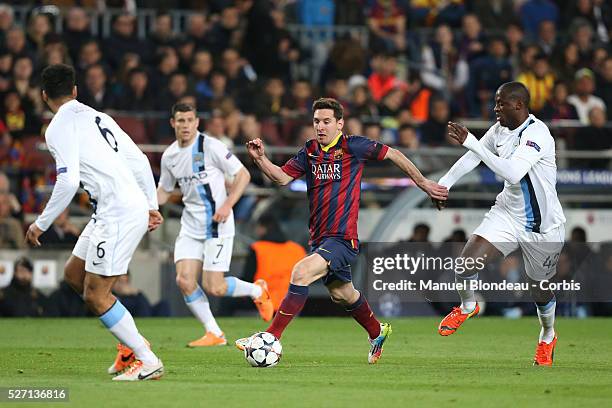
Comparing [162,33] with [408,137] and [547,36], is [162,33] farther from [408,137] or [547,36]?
[547,36]

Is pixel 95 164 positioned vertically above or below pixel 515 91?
below

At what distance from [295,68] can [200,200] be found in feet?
31.6

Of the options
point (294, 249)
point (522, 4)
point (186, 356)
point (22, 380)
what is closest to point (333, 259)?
point (186, 356)

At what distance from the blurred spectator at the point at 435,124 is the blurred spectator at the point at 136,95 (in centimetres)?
463

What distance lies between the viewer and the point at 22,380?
963 centimetres

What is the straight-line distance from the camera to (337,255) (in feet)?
36.1

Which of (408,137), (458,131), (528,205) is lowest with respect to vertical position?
(408,137)

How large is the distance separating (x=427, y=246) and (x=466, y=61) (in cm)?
1000

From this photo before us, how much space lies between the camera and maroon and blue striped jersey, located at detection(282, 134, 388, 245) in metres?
11.2

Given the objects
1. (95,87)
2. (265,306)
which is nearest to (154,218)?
(265,306)

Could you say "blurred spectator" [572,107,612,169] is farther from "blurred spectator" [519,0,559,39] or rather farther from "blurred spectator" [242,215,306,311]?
"blurred spectator" [242,215,306,311]

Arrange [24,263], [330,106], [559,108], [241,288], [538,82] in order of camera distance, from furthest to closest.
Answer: [538,82] < [559,108] < [24,263] < [241,288] < [330,106]

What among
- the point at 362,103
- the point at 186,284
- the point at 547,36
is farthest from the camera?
the point at 547,36

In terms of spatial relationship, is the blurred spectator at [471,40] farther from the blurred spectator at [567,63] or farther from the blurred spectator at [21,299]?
the blurred spectator at [21,299]
